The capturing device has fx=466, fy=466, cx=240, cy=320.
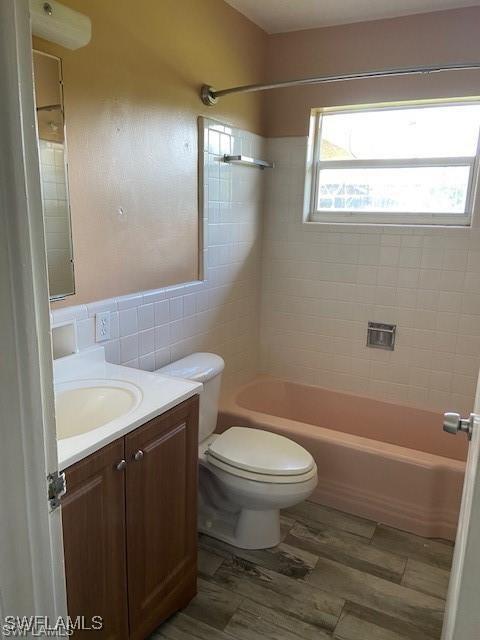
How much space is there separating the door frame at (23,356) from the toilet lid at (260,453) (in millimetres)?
1170

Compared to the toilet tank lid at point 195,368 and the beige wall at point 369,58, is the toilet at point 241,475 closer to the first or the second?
the toilet tank lid at point 195,368

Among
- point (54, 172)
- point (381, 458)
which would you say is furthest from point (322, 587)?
point (54, 172)

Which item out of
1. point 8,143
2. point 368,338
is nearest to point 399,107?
point 368,338

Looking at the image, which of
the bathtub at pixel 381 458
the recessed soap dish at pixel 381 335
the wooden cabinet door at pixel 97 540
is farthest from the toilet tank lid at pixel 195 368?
the recessed soap dish at pixel 381 335

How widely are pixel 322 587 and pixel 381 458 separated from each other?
683 mm

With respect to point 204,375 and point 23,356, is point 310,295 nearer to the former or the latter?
point 204,375

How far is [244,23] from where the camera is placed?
2.52m

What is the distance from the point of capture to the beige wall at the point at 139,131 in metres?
1.68

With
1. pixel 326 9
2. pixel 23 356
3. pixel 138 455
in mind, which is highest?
pixel 326 9

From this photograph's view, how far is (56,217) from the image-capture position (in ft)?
5.32

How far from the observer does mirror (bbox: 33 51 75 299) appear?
4.97 ft

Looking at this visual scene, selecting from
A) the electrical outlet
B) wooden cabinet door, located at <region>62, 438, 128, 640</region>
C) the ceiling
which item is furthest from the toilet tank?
the ceiling

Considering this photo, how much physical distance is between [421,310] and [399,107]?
1.16m

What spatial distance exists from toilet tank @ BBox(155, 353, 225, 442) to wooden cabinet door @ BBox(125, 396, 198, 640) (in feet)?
1.27
